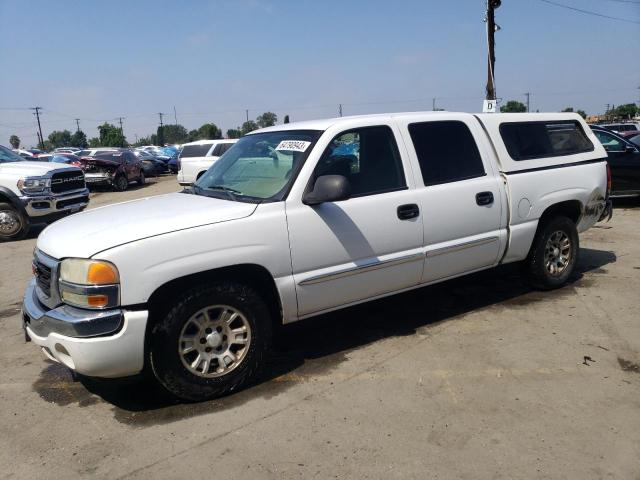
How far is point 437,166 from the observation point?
4473 mm

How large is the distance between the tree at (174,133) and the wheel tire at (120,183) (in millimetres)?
119681

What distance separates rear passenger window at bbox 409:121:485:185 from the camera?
14.5 ft

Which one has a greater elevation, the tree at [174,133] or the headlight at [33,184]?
the tree at [174,133]

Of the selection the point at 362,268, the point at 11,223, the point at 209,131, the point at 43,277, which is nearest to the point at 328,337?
the point at 362,268

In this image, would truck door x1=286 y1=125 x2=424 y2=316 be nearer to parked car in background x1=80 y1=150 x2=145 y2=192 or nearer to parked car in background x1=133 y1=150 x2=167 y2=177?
parked car in background x1=80 y1=150 x2=145 y2=192

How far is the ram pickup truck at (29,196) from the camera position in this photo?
10.2 meters

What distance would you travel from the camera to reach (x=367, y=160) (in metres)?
4.22

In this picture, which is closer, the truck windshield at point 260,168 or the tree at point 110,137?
the truck windshield at point 260,168

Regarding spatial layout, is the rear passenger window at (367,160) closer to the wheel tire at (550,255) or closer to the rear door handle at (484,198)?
the rear door handle at (484,198)

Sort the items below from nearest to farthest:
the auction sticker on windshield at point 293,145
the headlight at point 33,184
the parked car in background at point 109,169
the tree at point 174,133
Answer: the auction sticker on windshield at point 293,145 < the headlight at point 33,184 < the parked car in background at point 109,169 < the tree at point 174,133

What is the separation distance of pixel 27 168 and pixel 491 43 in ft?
51.6

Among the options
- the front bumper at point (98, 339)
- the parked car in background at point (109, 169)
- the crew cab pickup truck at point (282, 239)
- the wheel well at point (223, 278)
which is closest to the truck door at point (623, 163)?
the crew cab pickup truck at point (282, 239)

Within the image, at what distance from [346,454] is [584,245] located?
6.24 metres

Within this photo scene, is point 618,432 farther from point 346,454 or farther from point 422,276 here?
point 422,276
